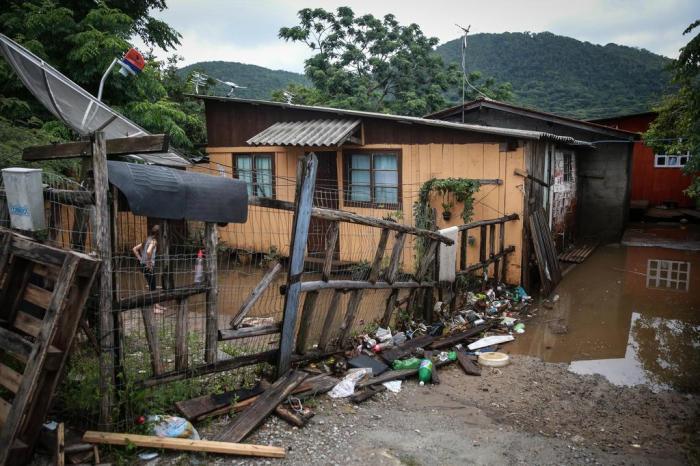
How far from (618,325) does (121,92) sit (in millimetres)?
13391

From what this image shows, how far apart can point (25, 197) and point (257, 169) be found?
29.3 feet

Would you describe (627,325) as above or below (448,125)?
below

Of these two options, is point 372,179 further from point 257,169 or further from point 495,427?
point 495,427

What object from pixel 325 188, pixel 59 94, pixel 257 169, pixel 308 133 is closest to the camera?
pixel 59 94

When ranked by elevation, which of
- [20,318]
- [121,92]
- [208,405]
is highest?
[121,92]

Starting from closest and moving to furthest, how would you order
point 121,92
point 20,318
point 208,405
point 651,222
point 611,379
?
point 20,318 < point 208,405 < point 611,379 < point 121,92 < point 651,222

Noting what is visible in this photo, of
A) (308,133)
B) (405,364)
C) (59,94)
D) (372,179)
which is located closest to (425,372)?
(405,364)

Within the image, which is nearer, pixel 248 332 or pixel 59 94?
pixel 248 332

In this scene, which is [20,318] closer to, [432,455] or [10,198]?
[10,198]

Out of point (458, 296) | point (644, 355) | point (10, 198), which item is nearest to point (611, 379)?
point (644, 355)

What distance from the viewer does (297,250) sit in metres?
4.70

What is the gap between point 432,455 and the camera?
3793 millimetres

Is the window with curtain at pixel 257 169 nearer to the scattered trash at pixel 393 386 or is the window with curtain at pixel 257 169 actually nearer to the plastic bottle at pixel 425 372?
the plastic bottle at pixel 425 372

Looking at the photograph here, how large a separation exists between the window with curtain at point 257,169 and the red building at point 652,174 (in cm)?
1529
